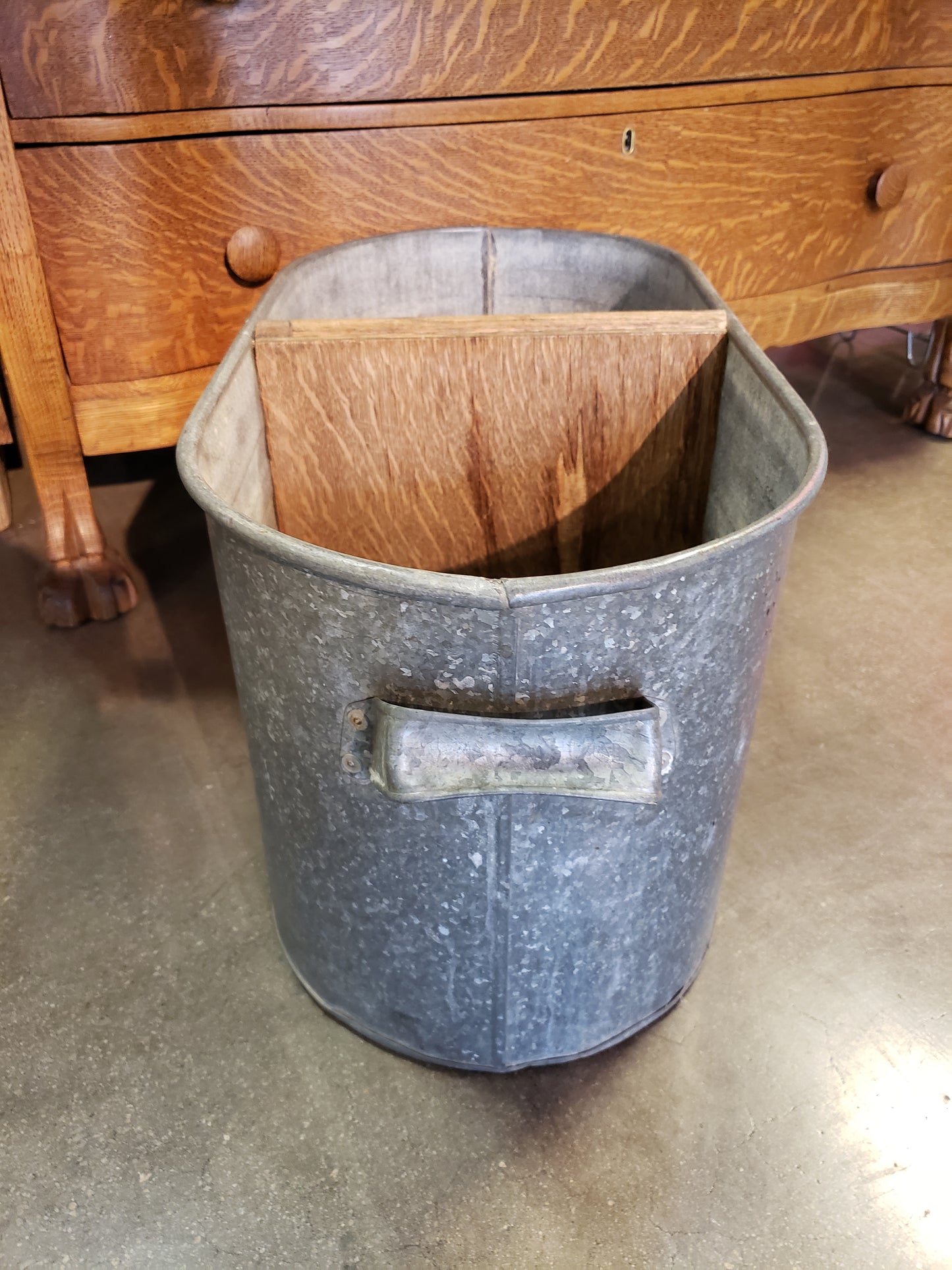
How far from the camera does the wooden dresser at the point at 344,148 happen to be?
128 cm

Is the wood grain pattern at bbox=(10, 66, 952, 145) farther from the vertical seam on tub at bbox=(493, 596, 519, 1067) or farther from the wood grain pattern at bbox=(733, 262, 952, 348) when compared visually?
the vertical seam on tub at bbox=(493, 596, 519, 1067)

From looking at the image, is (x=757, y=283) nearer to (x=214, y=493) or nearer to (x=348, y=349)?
(x=348, y=349)

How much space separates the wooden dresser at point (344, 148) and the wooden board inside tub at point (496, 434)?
43 cm

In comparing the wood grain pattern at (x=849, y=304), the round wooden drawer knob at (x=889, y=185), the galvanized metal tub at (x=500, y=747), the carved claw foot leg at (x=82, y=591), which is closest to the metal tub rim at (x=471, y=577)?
the galvanized metal tub at (x=500, y=747)

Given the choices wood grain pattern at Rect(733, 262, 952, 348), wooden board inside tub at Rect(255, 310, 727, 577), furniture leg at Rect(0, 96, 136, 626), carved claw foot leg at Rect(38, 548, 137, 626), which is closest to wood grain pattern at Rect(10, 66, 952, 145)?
furniture leg at Rect(0, 96, 136, 626)

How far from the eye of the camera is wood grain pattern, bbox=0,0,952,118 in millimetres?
1238

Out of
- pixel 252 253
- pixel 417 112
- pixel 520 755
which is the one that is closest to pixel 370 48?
pixel 417 112

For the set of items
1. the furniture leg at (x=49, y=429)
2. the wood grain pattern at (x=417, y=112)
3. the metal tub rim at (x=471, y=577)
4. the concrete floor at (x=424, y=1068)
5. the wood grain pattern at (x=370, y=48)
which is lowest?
the concrete floor at (x=424, y=1068)

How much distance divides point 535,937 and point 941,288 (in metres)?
1.71

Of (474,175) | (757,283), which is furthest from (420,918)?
(757,283)

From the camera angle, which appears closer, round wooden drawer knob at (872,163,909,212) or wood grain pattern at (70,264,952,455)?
wood grain pattern at (70,264,952,455)

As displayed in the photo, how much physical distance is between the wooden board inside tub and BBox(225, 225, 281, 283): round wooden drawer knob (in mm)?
407

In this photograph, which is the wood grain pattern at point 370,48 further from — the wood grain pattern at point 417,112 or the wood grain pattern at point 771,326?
the wood grain pattern at point 771,326

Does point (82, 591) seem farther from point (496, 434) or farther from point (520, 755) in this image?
point (520, 755)
